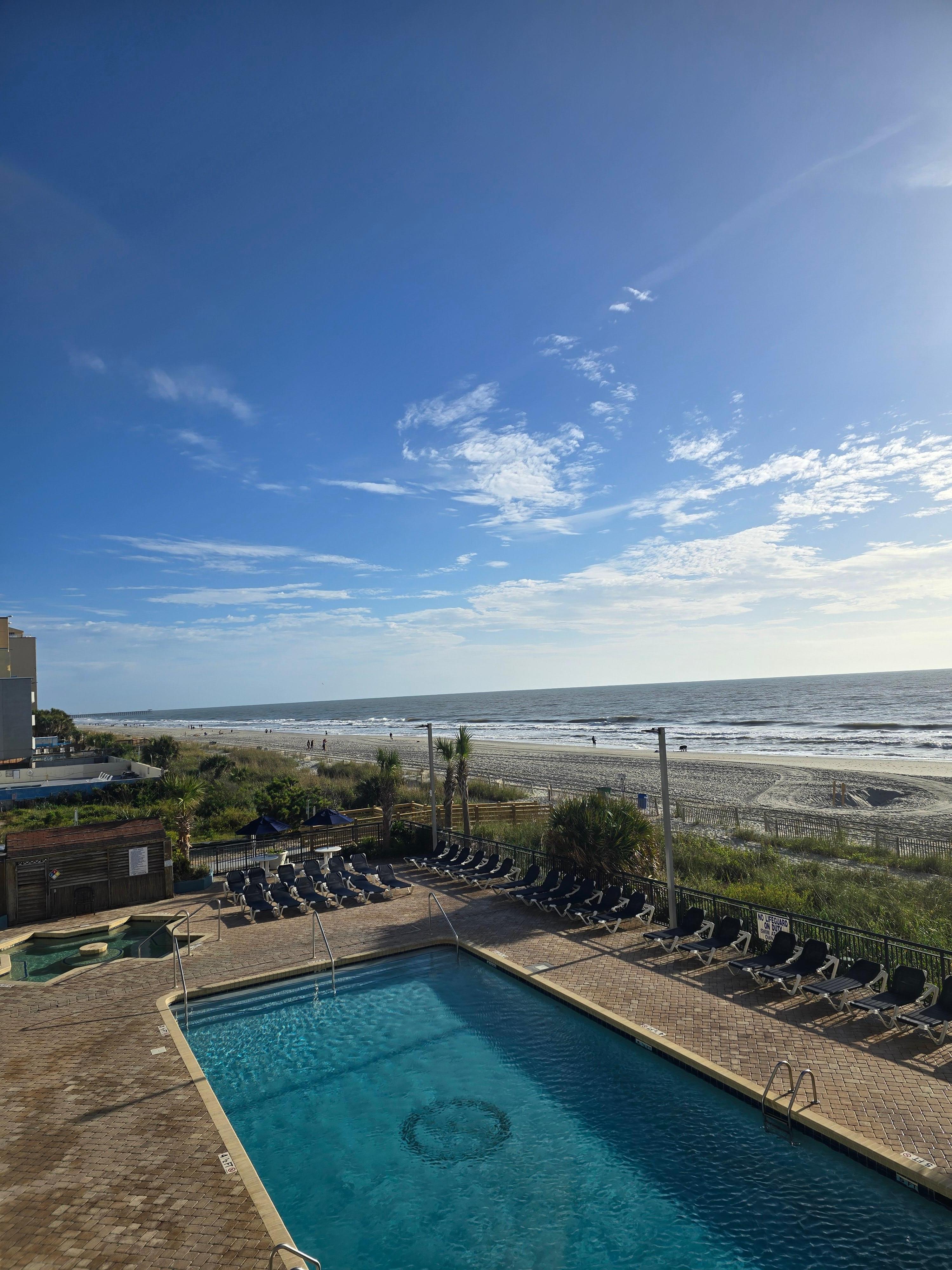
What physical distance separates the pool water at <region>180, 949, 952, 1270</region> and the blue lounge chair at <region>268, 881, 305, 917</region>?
16.5ft

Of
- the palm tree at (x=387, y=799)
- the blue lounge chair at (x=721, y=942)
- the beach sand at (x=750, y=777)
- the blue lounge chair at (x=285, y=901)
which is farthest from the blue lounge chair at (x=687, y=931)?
the beach sand at (x=750, y=777)

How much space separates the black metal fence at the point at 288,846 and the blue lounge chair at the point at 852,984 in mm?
13361

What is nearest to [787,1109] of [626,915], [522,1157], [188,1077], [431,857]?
[522,1157]

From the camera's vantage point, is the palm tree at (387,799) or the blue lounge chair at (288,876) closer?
the blue lounge chair at (288,876)

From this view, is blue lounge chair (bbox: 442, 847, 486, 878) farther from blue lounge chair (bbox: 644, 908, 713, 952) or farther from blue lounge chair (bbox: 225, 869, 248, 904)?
blue lounge chair (bbox: 644, 908, 713, 952)

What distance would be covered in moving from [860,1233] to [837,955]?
17.9 feet

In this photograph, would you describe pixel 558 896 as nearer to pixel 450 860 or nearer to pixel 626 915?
pixel 626 915

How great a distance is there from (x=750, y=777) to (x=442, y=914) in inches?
1252

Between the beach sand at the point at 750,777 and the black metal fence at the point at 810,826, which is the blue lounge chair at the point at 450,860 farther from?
the beach sand at the point at 750,777

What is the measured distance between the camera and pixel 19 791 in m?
31.0

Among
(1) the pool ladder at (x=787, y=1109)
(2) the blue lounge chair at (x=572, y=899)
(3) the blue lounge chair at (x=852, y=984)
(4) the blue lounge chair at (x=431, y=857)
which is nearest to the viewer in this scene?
(1) the pool ladder at (x=787, y=1109)

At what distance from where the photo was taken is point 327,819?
20.1m

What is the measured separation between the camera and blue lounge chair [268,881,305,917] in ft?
52.9

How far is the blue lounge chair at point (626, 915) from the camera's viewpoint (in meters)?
14.1
